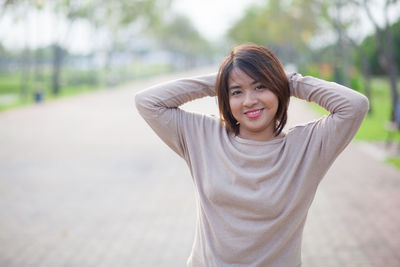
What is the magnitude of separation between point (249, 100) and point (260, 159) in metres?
0.23

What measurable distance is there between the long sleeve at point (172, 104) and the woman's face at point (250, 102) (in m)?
0.19

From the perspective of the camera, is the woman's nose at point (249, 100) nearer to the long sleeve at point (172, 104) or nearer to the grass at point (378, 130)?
the long sleeve at point (172, 104)

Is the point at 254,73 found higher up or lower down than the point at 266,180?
higher up

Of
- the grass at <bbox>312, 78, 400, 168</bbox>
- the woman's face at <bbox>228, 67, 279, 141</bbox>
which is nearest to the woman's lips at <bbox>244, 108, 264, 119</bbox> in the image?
the woman's face at <bbox>228, 67, 279, 141</bbox>

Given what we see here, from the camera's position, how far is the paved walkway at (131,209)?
4.25 metres

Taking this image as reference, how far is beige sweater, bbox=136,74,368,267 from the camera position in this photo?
5.23 ft

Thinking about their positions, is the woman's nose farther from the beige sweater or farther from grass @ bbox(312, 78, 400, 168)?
grass @ bbox(312, 78, 400, 168)

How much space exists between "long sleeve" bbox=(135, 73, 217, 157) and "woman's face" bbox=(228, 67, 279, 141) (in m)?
0.19

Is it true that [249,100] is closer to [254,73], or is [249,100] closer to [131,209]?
[254,73]

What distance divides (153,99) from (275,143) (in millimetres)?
554

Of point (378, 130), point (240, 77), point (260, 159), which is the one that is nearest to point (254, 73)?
point (240, 77)

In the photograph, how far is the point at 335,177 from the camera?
7270 mm

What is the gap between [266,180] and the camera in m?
1.60

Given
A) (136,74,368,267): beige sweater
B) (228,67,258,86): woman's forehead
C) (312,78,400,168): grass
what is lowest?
(312,78,400,168): grass
